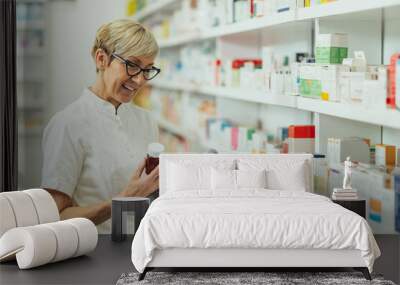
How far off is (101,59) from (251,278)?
95.4 inches

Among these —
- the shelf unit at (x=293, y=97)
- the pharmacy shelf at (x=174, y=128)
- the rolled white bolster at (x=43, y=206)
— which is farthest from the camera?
the pharmacy shelf at (x=174, y=128)

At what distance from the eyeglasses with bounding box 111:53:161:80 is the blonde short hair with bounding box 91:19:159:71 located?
0.18 ft

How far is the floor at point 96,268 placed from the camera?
4.67 metres

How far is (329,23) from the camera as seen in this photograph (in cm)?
558

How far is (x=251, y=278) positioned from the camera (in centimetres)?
460

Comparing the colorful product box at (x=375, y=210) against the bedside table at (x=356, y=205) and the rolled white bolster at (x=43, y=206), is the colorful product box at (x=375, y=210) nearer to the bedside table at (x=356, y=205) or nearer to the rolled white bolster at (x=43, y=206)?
the bedside table at (x=356, y=205)

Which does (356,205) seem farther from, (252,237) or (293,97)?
(252,237)

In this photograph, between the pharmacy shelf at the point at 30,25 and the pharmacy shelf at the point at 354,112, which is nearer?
the pharmacy shelf at the point at 354,112

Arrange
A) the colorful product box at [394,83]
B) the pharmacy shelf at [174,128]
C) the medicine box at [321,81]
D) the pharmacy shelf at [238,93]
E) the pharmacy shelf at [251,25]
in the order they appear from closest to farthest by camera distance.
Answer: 1. the colorful product box at [394,83]
2. the medicine box at [321,81]
3. the pharmacy shelf at [251,25]
4. the pharmacy shelf at [238,93]
5. the pharmacy shelf at [174,128]

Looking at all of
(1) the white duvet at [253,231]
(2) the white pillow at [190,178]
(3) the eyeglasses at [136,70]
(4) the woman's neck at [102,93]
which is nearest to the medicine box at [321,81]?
(2) the white pillow at [190,178]

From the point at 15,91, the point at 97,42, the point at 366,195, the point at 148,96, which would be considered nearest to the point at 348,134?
the point at 366,195

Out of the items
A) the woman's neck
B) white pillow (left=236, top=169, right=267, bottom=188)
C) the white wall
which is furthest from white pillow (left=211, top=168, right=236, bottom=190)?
the white wall

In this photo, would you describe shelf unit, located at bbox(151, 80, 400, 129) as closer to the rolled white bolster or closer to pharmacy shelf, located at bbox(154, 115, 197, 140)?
pharmacy shelf, located at bbox(154, 115, 197, 140)

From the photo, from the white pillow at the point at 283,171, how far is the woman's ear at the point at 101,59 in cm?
137
